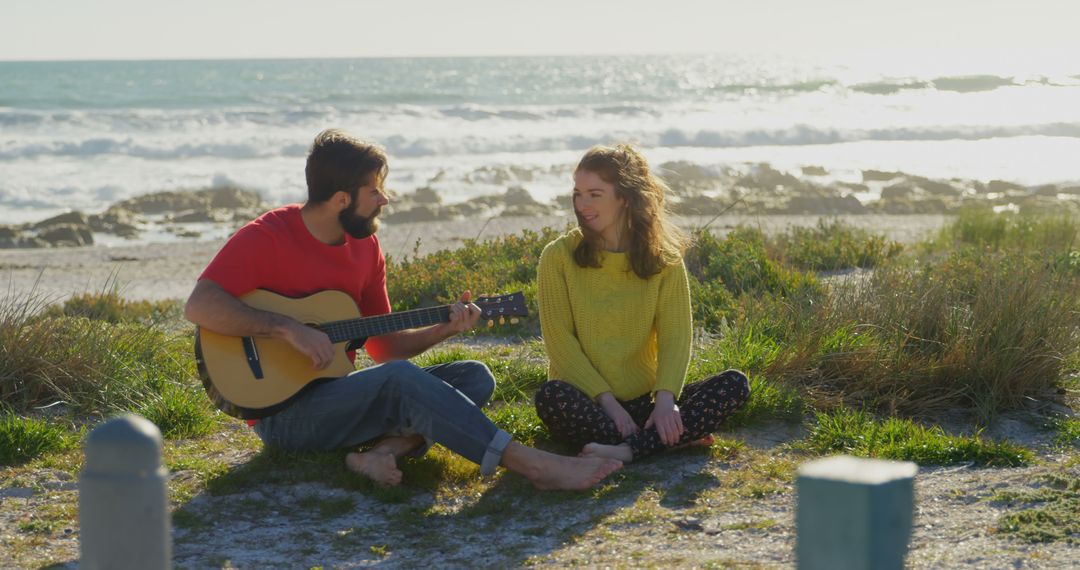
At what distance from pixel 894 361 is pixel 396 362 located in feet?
8.28

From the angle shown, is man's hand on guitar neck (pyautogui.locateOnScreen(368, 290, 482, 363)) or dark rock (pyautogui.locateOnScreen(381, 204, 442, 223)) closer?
man's hand on guitar neck (pyautogui.locateOnScreen(368, 290, 482, 363))

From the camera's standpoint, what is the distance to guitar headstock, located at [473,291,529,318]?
14.9 ft

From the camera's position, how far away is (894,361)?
544 centimetres

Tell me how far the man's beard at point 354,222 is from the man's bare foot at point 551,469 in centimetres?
102

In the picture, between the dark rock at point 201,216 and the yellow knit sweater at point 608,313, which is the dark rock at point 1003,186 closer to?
the dark rock at point 201,216

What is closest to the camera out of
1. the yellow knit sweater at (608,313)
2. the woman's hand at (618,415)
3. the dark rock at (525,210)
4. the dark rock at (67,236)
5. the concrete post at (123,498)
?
the concrete post at (123,498)

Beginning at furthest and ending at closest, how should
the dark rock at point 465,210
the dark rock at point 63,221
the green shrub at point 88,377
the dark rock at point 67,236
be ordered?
the dark rock at point 465,210
the dark rock at point 63,221
the dark rock at point 67,236
the green shrub at point 88,377

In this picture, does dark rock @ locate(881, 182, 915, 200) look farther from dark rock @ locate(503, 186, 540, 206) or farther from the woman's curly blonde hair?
the woman's curly blonde hair

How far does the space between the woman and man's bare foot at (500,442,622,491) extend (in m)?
0.26

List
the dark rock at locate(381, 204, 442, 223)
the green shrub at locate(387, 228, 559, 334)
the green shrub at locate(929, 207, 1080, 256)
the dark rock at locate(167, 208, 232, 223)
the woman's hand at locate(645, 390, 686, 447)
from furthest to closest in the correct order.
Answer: the dark rock at locate(167, 208, 232, 223) → the dark rock at locate(381, 204, 442, 223) → the green shrub at locate(929, 207, 1080, 256) → the green shrub at locate(387, 228, 559, 334) → the woman's hand at locate(645, 390, 686, 447)

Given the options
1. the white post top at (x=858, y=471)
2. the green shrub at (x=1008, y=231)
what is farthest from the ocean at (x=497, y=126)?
the white post top at (x=858, y=471)

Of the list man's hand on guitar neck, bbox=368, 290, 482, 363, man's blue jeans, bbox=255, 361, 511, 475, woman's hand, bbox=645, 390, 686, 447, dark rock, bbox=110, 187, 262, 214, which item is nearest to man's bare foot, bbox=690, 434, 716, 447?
woman's hand, bbox=645, 390, 686, 447

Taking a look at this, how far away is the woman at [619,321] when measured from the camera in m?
4.62

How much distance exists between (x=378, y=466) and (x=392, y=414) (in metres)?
0.21
